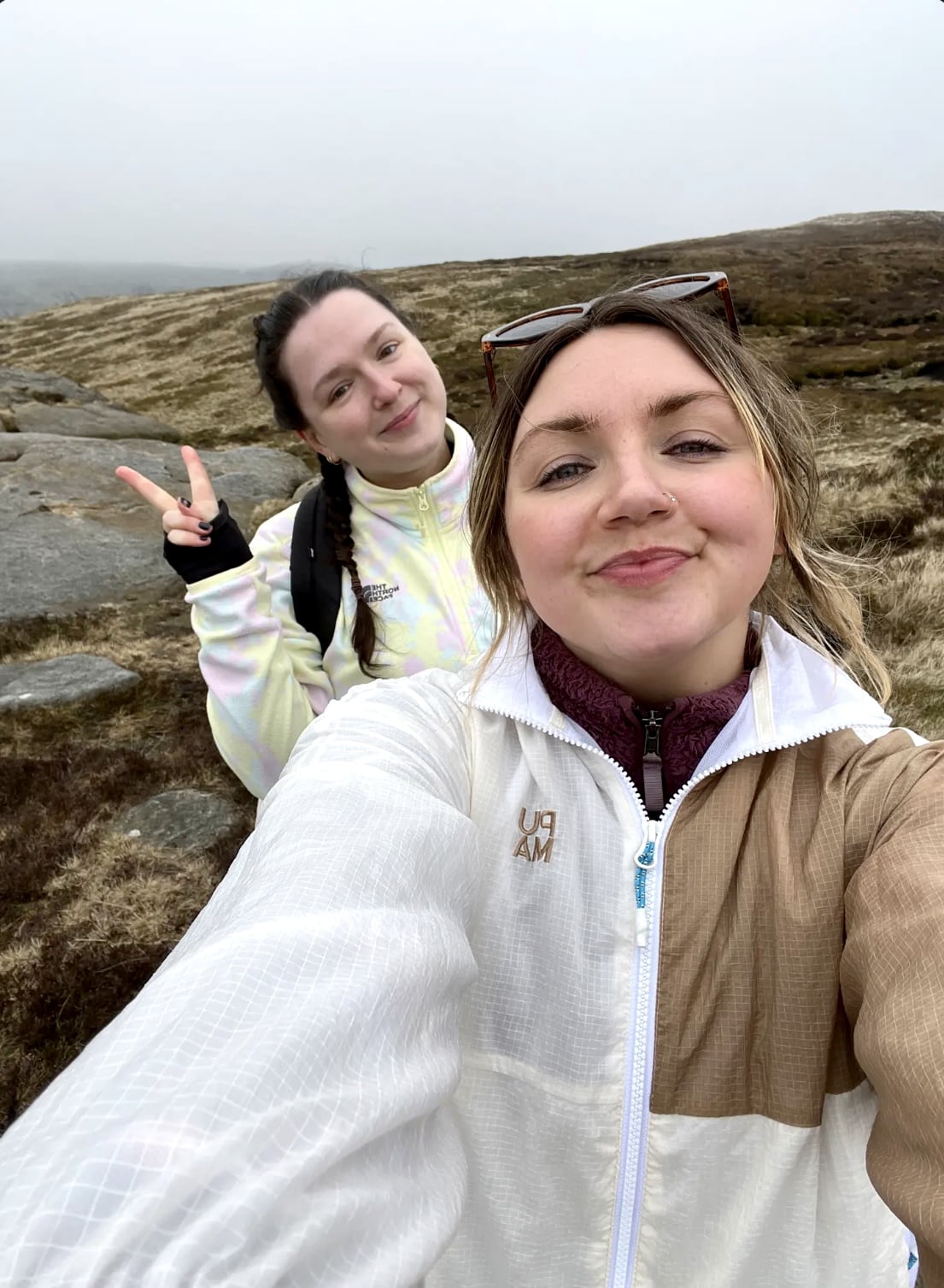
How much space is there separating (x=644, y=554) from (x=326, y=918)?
962 mm

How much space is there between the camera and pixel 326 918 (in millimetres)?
1150

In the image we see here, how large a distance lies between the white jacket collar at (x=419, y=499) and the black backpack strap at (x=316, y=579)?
24 centimetres

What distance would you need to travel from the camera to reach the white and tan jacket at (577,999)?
101 centimetres

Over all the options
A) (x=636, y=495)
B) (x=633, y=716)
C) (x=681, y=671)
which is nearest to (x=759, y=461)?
(x=636, y=495)

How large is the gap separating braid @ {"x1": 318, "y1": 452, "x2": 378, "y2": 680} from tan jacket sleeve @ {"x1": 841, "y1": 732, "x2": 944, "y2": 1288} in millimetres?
2136

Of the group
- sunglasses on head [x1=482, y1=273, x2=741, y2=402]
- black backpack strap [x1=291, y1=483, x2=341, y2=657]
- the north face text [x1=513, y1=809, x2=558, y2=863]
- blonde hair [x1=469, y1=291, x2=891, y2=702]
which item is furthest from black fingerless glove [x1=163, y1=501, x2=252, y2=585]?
the north face text [x1=513, y1=809, x2=558, y2=863]

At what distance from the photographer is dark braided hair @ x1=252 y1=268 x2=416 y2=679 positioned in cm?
327

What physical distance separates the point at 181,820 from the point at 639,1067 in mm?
4636

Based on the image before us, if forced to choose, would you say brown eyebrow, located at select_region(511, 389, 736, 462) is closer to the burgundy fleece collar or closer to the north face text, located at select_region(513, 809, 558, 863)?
the burgundy fleece collar

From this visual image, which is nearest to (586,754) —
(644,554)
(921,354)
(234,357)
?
(644,554)

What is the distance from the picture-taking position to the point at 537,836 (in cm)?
174

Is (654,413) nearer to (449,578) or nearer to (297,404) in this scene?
(449,578)

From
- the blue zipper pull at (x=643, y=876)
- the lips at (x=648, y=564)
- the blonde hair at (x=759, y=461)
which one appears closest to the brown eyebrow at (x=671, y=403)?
the blonde hair at (x=759, y=461)

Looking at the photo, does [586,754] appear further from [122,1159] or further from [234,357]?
[234,357]
